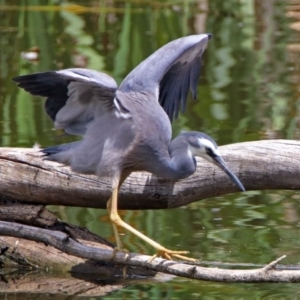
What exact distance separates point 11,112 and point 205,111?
5.85ft

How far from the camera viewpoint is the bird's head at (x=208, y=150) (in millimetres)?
4891

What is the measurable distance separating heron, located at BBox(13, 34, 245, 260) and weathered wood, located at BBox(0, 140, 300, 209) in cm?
13

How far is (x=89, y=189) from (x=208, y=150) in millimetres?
920

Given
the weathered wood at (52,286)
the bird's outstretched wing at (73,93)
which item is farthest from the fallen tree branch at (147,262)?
the bird's outstretched wing at (73,93)

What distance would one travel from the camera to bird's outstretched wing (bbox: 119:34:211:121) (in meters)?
5.59

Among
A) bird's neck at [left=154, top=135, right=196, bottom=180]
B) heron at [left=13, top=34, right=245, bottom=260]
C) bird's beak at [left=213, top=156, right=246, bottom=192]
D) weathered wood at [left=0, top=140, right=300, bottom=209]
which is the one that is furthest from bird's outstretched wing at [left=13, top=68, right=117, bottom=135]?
bird's beak at [left=213, top=156, right=246, bottom=192]

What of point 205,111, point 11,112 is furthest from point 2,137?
point 205,111

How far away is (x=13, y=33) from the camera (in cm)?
1234

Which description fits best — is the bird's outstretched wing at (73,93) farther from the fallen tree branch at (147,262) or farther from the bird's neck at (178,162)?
the fallen tree branch at (147,262)

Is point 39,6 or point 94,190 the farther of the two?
point 39,6

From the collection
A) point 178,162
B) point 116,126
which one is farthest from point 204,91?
point 178,162

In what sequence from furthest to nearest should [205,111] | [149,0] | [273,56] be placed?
[149,0]
[273,56]
[205,111]

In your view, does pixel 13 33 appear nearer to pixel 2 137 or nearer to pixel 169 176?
pixel 2 137

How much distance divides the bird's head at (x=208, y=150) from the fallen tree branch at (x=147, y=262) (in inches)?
24.6
